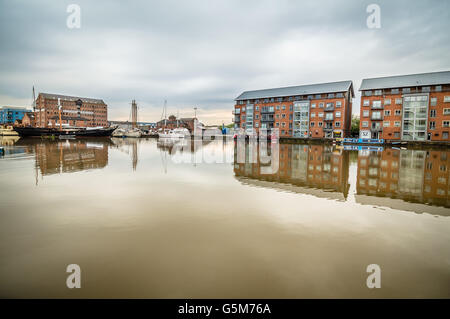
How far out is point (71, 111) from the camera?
137 meters

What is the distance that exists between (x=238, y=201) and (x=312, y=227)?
11.8 ft

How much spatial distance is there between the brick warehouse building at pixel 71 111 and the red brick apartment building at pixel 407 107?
5274 inches

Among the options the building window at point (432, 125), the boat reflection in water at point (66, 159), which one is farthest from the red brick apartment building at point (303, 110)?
the boat reflection in water at point (66, 159)

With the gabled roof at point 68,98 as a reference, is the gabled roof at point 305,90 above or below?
below

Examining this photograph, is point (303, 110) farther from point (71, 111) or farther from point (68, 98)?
point (68, 98)

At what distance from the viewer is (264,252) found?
6.06 metres

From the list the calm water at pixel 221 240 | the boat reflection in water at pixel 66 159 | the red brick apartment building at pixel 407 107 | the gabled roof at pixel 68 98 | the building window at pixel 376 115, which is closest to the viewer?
the calm water at pixel 221 240

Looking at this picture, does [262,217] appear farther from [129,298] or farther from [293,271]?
[129,298]

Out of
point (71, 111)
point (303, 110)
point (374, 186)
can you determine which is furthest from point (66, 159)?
point (71, 111)

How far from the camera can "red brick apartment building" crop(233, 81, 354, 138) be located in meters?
71.0

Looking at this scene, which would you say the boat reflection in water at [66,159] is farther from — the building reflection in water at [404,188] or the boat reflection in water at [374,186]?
the building reflection in water at [404,188]

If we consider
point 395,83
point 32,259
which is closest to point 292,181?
point 32,259

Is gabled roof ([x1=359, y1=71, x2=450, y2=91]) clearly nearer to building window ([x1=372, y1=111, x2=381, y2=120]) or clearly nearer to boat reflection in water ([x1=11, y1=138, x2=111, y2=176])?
building window ([x1=372, y1=111, x2=381, y2=120])

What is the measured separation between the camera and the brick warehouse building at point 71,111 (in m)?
129
